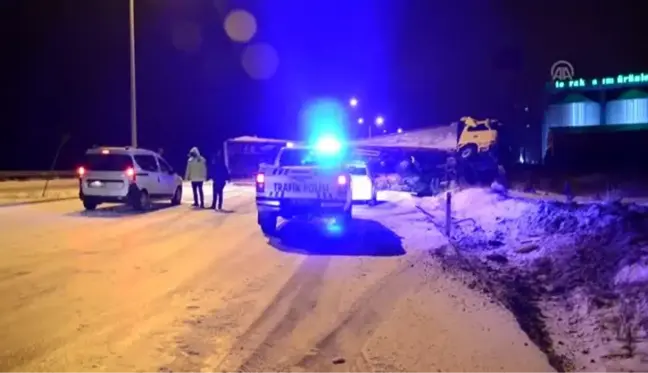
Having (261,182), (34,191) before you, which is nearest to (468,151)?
(34,191)

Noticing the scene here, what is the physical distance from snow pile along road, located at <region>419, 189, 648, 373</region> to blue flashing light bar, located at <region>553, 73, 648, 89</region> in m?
44.1

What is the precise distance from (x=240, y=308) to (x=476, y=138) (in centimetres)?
2784

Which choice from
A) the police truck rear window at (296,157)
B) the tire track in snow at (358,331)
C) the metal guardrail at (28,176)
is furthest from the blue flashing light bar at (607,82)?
the tire track in snow at (358,331)

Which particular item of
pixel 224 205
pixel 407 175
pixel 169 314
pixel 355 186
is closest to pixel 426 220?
pixel 355 186

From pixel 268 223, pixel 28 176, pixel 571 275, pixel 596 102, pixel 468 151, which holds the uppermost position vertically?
pixel 596 102

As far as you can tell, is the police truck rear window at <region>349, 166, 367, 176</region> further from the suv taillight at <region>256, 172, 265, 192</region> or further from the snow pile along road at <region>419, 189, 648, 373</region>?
the suv taillight at <region>256, 172, 265, 192</region>

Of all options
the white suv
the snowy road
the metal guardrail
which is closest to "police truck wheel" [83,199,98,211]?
the white suv

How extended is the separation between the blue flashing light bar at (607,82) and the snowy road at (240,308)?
158 ft

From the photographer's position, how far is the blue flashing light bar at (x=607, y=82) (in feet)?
184

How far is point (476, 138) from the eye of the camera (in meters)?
34.4

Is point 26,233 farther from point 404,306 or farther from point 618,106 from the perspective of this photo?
point 618,106

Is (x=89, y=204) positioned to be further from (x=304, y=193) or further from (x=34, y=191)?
(x=34, y=191)

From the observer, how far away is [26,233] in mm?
14852

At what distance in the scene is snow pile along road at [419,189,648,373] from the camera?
21.9 feet
